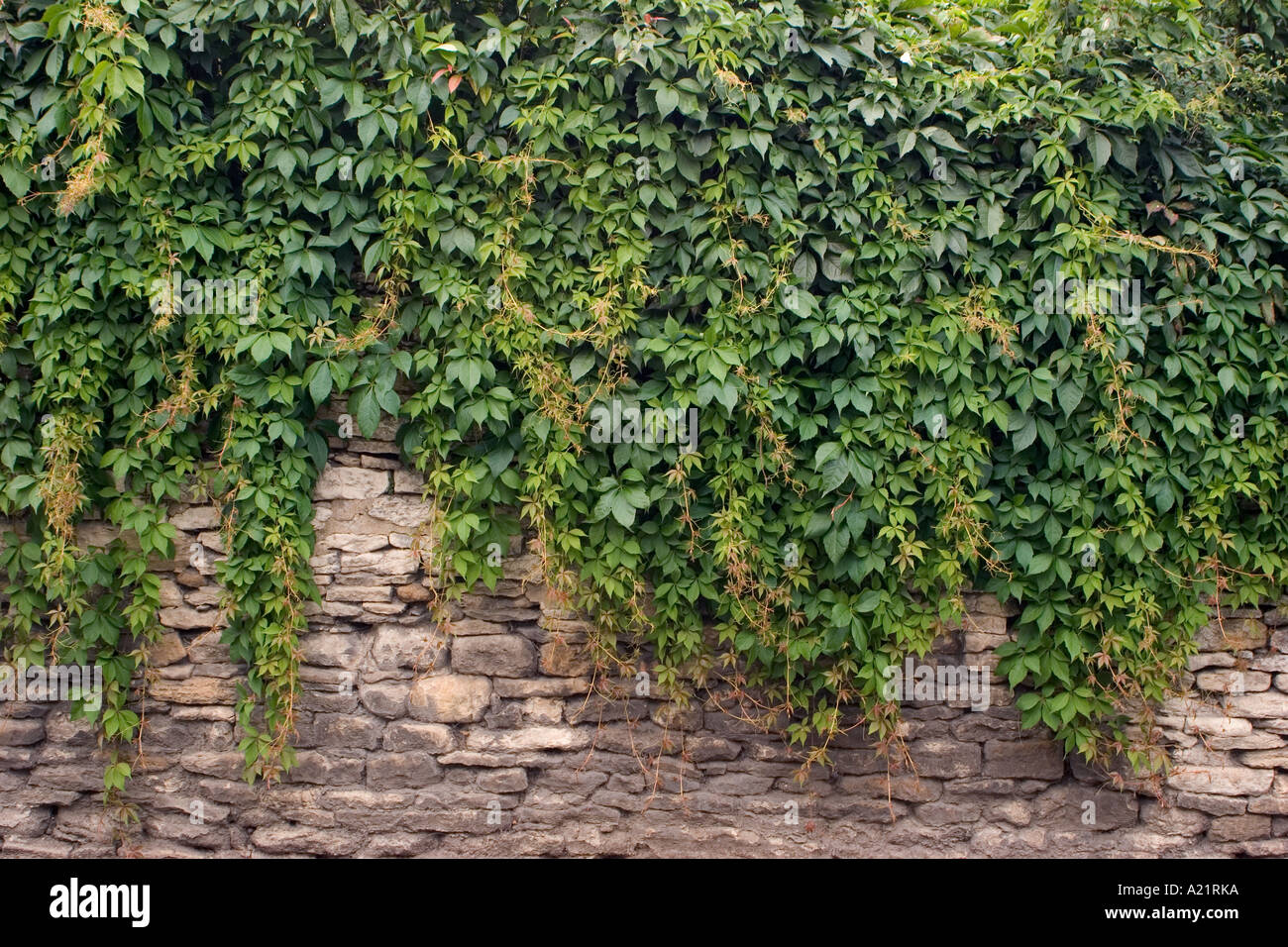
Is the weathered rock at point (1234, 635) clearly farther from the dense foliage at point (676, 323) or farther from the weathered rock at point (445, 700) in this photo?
the weathered rock at point (445, 700)

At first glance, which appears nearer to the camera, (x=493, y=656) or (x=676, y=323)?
(x=676, y=323)

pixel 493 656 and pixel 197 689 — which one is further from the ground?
pixel 493 656

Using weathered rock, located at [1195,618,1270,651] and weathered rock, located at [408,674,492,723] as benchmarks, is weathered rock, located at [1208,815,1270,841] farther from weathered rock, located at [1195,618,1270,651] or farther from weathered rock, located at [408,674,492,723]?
weathered rock, located at [408,674,492,723]

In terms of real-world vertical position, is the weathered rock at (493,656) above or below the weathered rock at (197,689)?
above

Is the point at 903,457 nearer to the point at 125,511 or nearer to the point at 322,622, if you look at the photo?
the point at 322,622

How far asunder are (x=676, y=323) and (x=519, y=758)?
2.02 meters

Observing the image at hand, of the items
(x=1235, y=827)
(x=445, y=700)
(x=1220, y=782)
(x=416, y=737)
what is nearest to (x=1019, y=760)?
(x=1220, y=782)

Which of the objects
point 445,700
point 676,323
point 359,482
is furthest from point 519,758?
point 676,323

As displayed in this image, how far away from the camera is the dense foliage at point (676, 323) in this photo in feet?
11.9

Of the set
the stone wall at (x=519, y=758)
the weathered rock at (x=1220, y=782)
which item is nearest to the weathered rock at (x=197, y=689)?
the stone wall at (x=519, y=758)

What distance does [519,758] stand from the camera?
154 inches

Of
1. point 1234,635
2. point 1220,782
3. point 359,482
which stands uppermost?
point 359,482

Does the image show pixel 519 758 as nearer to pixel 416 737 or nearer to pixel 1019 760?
pixel 416 737

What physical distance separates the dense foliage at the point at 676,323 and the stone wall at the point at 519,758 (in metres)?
0.20
